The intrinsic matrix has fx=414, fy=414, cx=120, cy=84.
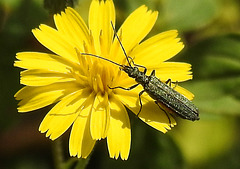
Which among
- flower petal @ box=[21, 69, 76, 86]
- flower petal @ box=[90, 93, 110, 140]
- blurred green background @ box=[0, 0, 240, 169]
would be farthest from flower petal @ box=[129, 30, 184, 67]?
blurred green background @ box=[0, 0, 240, 169]

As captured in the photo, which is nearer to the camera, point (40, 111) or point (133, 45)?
point (133, 45)

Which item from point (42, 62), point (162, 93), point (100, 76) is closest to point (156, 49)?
point (162, 93)

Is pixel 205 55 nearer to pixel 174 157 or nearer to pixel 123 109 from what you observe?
pixel 174 157

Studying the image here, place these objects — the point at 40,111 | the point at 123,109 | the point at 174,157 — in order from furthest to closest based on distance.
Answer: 1. the point at 40,111
2. the point at 174,157
3. the point at 123,109

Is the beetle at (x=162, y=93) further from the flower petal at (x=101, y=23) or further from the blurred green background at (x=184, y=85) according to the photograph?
the blurred green background at (x=184, y=85)

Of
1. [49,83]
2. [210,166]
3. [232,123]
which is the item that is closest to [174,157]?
[210,166]

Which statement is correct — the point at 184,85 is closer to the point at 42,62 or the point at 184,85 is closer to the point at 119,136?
the point at 119,136

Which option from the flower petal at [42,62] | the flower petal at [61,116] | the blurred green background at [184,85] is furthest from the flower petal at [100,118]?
the blurred green background at [184,85]
